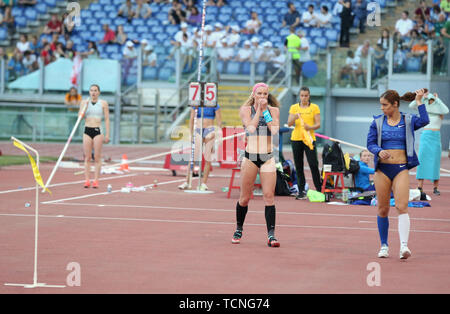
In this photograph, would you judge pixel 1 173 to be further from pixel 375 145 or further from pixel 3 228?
pixel 375 145

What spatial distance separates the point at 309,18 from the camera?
3441 cm

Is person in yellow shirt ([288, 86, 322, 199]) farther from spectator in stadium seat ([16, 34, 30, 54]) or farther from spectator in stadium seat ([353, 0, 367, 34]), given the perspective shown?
spectator in stadium seat ([16, 34, 30, 54])

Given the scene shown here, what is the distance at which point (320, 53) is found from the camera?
32.0 m

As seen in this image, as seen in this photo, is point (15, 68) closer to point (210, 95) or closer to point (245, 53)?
point (245, 53)

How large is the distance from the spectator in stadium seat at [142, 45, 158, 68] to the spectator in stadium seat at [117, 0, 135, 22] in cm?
539

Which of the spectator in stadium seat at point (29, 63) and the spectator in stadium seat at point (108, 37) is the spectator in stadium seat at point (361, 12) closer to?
the spectator in stadium seat at point (108, 37)

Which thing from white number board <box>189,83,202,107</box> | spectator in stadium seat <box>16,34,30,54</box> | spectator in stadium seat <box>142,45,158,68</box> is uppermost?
spectator in stadium seat <box>16,34,30,54</box>

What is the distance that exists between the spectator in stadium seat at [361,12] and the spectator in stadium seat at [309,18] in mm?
1610

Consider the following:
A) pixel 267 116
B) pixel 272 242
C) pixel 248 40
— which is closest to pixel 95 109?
pixel 267 116

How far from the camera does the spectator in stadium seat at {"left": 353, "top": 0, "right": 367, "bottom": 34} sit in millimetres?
33856

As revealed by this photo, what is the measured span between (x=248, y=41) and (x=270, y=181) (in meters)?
22.7

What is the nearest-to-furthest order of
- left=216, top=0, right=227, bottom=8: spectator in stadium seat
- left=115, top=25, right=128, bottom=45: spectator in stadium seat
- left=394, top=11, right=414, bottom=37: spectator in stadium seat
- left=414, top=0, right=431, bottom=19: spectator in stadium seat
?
left=394, top=11, right=414, bottom=37: spectator in stadium seat
left=414, top=0, right=431, bottom=19: spectator in stadium seat
left=115, top=25, right=128, bottom=45: spectator in stadium seat
left=216, top=0, right=227, bottom=8: spectator in stadium seat

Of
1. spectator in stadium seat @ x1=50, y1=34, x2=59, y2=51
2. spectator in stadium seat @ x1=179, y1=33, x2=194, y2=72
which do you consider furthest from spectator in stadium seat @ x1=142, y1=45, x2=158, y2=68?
spectator in stadium seat @ x1=50, y1=34, x2=59, y2=51

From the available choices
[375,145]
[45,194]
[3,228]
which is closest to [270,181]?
[375,145]
